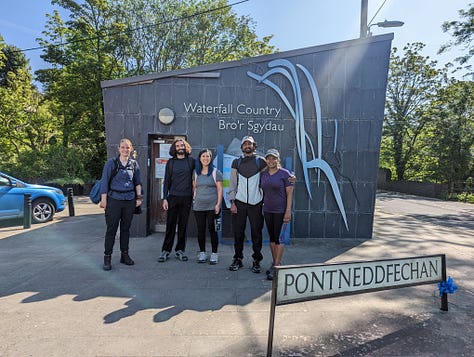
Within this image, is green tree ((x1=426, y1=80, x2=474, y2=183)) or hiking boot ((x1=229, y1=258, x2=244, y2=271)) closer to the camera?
hiking boot ((x1=229, y1=258, x2=244, y2=271))

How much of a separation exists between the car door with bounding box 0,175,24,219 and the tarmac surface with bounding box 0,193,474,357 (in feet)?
9.13

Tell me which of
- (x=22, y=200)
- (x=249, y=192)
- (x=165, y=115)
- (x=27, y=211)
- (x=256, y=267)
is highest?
(x=165, y=115)

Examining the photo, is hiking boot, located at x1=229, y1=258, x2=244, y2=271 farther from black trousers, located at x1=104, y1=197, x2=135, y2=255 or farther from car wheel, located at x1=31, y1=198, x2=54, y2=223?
car wheel, located at x1=31, y1=198, x2=54, y2=223

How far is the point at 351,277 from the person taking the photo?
2.81 m

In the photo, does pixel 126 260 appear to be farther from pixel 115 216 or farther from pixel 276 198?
pixel 276 198

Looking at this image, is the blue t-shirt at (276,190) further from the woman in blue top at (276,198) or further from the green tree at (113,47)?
the green tree at (113,47)

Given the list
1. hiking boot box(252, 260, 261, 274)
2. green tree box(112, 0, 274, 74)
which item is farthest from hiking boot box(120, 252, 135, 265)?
green tree box(112, 0, 274, 74)

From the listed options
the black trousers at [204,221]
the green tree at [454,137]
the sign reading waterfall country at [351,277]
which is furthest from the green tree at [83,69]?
the green tree at [454,137]

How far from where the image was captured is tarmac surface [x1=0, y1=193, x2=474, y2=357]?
8.66 ft

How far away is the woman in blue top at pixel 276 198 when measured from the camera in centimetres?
411

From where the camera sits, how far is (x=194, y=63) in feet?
71.0

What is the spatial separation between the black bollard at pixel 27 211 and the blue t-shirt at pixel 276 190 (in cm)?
638

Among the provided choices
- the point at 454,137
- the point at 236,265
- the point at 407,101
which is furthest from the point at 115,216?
the point at 407,101

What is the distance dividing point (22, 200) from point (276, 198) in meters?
7.06
